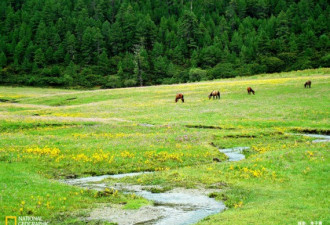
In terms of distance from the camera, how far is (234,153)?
30312 millimetres

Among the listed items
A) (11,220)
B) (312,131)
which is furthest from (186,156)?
(312,131)

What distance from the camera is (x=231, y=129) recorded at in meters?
40.2

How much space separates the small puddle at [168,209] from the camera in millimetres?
15695

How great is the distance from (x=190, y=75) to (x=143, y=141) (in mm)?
111149

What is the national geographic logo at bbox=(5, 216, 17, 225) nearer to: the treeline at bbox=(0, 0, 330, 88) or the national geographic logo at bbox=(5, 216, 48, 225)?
the national geographic logo at bbox=(5, 216, 48, 225)

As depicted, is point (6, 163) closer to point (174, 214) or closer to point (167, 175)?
point (167, 175)

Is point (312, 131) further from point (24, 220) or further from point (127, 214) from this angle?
point (24, 220)

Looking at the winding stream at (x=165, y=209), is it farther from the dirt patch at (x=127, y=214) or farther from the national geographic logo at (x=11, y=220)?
the national geographic logo at (x=11, y=220)

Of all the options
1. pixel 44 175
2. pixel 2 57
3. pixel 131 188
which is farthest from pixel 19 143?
pixel 2 57

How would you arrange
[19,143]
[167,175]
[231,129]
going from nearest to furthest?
[167,175] → [19,143] → [231,129]

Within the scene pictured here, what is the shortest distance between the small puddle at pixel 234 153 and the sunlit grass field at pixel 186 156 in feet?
3.00

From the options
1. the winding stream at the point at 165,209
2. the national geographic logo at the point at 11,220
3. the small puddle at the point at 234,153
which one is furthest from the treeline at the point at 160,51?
the national geographic logo at the point at 11,220

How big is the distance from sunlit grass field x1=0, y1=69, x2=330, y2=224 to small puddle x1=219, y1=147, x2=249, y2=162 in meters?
0.91

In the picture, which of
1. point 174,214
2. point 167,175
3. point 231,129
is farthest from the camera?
point 231,129
